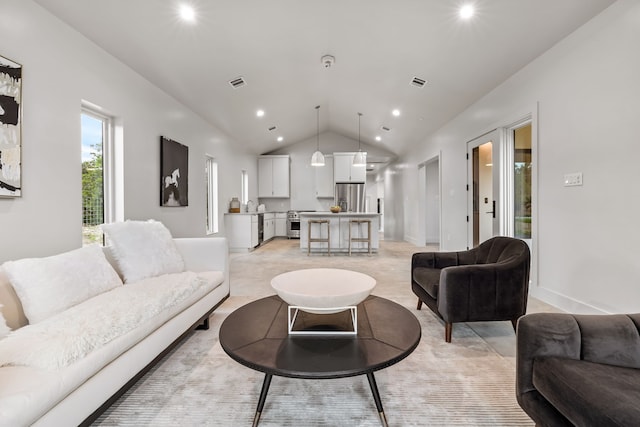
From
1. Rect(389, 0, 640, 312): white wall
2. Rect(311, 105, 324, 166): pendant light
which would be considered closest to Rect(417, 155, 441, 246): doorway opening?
Rect(311, 105, 324, 166): pendant light

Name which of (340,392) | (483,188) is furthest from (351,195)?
(340,392)

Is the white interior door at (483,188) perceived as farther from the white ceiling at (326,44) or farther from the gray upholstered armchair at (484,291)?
the gray upholstered armchair at (484,291)

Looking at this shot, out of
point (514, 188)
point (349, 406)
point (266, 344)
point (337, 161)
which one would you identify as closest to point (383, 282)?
point (514, 188)

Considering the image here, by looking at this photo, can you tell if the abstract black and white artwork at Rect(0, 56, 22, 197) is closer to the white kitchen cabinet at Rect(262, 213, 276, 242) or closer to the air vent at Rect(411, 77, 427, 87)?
the air vent at Rect(411, 77, 427, 87)

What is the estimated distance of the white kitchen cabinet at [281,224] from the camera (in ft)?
29.5

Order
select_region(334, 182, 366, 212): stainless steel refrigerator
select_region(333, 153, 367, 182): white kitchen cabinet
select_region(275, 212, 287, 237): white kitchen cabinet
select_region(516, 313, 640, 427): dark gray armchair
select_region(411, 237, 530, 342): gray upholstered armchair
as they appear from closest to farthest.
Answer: select_region(516, 313, 640, 427): dark gray armchair < select_region(411, 237, 530, 342): gray upholstered armchair < select_region(333, 153, 367, 182): white kitchen cabinet < select_region(334, 182, 366, 212): stainless steel refrigerator < select_region(275, 212, 287, 237): white kitchen cabinet

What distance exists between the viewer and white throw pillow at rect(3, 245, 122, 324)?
4.88ft

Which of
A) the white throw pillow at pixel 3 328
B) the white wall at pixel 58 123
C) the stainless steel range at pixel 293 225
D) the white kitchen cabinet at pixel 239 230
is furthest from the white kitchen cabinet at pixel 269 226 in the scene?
the white throw pillow at pixel 3 328

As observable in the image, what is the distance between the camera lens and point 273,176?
8945 millimetres

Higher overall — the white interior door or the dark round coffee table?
the white interior door

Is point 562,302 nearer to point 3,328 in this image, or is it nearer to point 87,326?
point 87,326

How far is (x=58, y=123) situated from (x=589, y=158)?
432 cm

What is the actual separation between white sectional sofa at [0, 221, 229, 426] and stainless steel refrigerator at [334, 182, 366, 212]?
21.7 feet

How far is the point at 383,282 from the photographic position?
3.90m
